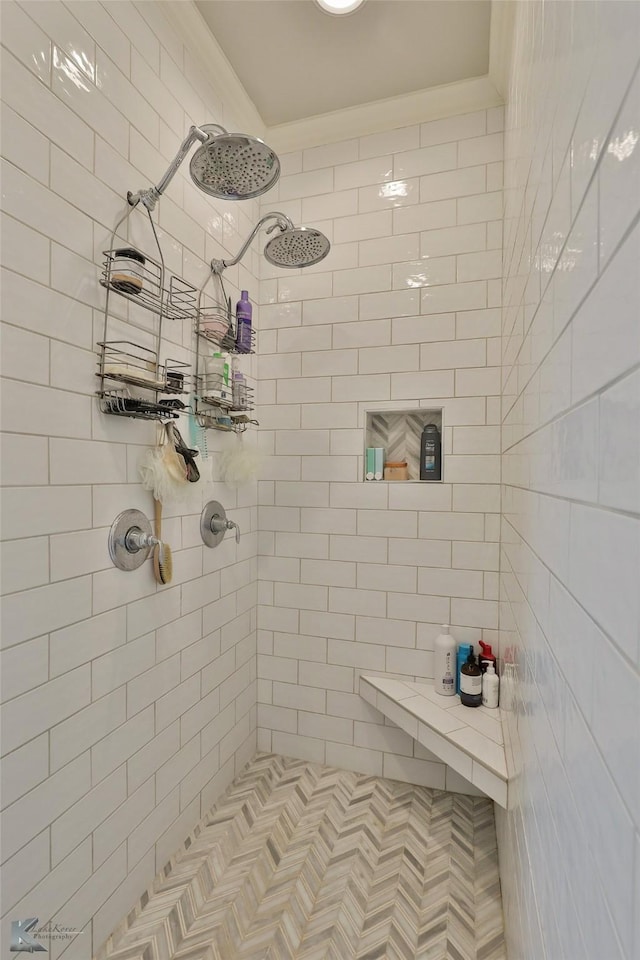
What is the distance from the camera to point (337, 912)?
1380mm

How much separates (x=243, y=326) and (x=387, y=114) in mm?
1104

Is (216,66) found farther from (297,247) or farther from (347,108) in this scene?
(297,247)

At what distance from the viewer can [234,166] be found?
4.10 feet

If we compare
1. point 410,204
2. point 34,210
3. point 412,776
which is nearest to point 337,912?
point 412,776

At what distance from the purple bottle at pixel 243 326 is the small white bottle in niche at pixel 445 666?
1407 mm

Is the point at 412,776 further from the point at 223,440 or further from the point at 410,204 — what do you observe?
the point at 410,204

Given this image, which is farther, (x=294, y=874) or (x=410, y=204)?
(x=410, y=204)

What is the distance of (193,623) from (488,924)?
4.16ft

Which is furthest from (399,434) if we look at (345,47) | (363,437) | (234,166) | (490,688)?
(345,47)

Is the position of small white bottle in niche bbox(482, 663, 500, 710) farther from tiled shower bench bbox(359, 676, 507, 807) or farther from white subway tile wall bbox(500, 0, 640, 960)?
white subway tile wall bbox(500, 0, 640, 960)

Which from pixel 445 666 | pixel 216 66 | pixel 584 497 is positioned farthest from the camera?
pixel 445 666

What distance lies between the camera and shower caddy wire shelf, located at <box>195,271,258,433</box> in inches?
64.6

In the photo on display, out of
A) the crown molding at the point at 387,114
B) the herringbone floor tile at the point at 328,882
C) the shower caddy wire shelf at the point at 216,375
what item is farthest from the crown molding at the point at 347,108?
the herringbone floor tile at the point at 328,882

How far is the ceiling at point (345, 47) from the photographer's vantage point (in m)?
1.56
